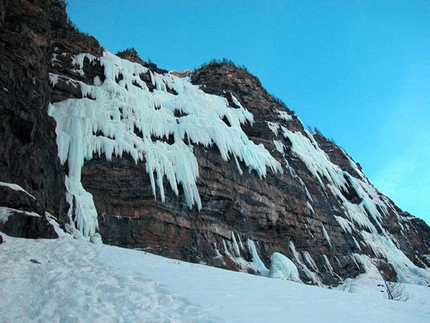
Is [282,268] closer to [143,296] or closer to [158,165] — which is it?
[158,165]

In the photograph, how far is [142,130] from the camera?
20422 millimetres

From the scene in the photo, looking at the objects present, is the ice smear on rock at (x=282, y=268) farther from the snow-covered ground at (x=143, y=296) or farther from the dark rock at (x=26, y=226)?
the dark rock at (x=26, y=226)

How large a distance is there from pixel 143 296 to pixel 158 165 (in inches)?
539

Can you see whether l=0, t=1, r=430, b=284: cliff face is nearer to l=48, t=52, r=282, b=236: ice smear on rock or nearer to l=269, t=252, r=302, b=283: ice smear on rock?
l=48, t=52, r=282, b=236: ice smear on rock

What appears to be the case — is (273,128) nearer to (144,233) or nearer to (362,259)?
(362,259)

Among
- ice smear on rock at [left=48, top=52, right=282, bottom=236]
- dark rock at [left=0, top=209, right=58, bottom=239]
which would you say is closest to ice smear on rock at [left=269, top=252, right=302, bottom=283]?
ice smear on rock at [left=48, top=52, right=282, bottom=236]

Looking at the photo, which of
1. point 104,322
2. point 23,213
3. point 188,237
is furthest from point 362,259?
point 104,322

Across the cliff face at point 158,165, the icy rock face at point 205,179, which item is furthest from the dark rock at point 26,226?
the icy rock face at point 205,179

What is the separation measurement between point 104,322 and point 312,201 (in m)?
25.0

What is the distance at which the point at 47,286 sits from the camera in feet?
21.0

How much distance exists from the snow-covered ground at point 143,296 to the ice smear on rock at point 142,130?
7723mm

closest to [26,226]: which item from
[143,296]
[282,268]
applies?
[143,296]

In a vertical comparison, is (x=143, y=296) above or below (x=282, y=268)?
below

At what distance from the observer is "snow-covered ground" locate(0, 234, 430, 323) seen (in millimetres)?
5289
